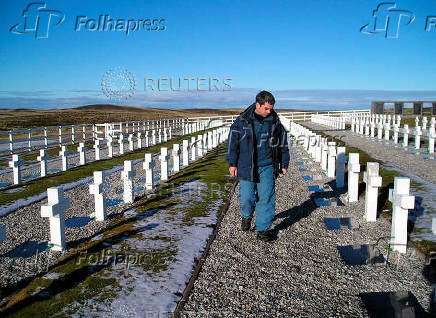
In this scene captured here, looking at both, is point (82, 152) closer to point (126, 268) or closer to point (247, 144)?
point (247, 144)

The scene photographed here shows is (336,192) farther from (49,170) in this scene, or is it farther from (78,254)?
(49,170)

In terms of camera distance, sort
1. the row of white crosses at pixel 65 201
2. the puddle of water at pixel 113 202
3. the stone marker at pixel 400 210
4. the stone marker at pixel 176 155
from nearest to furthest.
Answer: the stone marker at pixel 400 210 → the row of white crosses at pixel 65 201 → the puddle of water at pixel 113 202 → the stone marker at pixel 176 155

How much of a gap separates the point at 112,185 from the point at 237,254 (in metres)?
6.44

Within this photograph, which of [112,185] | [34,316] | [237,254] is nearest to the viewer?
[34,316]

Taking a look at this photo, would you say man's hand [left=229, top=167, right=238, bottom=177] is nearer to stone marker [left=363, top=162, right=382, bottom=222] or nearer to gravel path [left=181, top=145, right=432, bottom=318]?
gravel path [left=181, top=145, right=432, bottom=318]

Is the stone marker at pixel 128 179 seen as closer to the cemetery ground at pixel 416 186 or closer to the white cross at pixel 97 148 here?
the cemetery ground at pixel 416 186

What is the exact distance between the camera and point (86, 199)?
9.38 meters

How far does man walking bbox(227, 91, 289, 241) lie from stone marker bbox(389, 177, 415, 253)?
1.55 m

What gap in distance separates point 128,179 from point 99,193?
4.94ft

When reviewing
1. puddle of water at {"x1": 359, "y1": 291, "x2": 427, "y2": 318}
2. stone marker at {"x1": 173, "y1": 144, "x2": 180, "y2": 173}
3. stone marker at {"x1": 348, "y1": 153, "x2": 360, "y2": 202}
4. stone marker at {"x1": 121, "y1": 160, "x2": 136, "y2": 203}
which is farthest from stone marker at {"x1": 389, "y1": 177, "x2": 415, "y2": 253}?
stone marker at {"x1": 173, "y1": 144, "x2": 180, "y2": 173}

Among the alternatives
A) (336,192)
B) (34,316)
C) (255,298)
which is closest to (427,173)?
(336,192)

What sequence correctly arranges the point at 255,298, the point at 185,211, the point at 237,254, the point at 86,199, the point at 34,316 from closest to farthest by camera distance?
the point at 34,316, the point at 255,298, the point at 237,254, the point at 185,211, the point at 86,199

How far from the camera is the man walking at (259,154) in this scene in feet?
19.5

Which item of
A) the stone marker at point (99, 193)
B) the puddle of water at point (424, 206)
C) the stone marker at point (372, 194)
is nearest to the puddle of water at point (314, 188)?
the puddle of water at point (424, 206)
